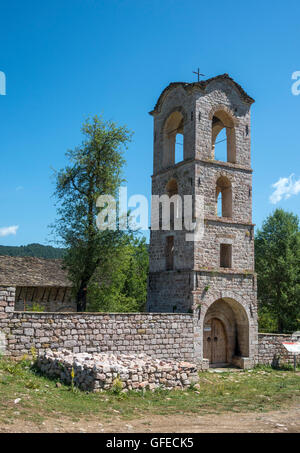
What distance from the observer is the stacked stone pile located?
1045 centimetres

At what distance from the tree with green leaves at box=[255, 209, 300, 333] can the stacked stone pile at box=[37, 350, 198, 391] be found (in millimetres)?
16718

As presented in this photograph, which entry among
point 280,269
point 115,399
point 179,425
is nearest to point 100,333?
point 115,399

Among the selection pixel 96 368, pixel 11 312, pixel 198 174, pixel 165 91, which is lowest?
pixel 96 368

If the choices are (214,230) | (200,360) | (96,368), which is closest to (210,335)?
(200,360)

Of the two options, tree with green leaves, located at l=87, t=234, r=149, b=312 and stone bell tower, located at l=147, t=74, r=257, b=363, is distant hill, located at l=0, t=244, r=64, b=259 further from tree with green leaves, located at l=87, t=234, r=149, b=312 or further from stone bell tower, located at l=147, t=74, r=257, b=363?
stone bell tower, located at l=147, t=74, r=257, b=363

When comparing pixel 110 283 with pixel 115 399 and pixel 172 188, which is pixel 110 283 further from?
pixel 115 399

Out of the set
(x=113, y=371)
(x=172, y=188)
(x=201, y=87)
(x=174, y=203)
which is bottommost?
(x=113, y=371)

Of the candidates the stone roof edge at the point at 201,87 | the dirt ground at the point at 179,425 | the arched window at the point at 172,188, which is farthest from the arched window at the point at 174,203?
the dirt ground at the point at 179,425

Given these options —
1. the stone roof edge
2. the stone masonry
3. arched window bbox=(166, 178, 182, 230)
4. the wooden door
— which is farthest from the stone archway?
the stone roof edge

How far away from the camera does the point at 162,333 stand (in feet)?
50.2

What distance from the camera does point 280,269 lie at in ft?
91.5

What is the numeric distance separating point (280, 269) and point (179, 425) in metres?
21.4

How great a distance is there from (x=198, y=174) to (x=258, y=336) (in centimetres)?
759
